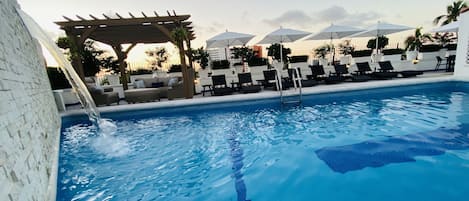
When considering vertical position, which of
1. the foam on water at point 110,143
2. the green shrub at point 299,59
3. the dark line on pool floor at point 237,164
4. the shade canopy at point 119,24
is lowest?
the dark line on pool floor at point 237,164

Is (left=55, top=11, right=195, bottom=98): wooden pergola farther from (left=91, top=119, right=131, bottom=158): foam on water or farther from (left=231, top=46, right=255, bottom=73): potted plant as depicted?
(left=231, top=46, right=255, bottom=73): potted plant

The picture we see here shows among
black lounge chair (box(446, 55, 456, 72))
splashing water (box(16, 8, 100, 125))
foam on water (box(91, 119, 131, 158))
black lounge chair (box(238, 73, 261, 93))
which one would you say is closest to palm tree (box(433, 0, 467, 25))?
black lounge chair (box(446, 55, 456, 72))

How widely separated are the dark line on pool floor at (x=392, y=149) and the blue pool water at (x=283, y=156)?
14mm

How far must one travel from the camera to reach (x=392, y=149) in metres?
3.67

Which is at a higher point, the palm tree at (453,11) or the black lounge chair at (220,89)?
the palm tree at (453,11)

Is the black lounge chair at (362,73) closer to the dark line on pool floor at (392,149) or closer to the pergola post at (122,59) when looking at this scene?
the dark line on pool floor at (392,149)

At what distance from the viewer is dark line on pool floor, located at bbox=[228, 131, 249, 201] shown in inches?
114

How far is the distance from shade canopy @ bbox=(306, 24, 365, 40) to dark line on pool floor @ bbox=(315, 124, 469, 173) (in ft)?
22.1

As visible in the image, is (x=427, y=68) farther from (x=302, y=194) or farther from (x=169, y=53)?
(x=169, y=53)

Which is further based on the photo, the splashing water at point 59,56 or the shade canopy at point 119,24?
the shade canopy at point 119,24

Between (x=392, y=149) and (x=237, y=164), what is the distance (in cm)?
255

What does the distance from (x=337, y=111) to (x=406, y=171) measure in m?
Answer: 3.33

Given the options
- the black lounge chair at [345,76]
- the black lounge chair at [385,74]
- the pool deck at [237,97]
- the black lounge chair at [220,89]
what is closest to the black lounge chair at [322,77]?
the black lounge chair at [345,76]

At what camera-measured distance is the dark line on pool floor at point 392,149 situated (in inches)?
132
